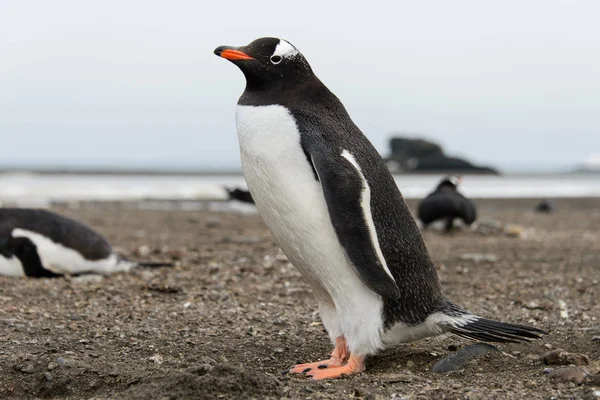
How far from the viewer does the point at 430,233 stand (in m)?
11.7

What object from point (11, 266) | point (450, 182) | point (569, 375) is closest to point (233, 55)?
point (569, 375)

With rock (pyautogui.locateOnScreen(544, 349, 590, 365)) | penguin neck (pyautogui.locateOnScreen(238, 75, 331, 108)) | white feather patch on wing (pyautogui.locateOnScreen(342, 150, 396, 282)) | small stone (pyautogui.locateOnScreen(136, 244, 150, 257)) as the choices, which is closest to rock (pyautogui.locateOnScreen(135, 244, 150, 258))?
small stone (pyautogui.locateOnScreen(136, 244, 150, 257))

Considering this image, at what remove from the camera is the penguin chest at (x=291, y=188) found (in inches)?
139

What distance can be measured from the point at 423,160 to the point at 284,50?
1937 inches

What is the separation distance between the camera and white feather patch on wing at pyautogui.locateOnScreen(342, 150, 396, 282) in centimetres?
348

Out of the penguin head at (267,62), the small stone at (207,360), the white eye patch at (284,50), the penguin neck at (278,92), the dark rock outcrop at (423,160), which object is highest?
the white eye patch at (284,50)

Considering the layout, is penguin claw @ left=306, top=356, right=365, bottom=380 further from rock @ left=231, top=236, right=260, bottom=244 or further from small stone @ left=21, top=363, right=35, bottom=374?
rock @ left=231, top=236, right=260, bottom=244

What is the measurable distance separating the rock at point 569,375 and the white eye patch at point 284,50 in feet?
6.44

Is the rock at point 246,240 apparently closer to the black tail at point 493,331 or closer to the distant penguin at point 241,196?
the black tail at point 493,331

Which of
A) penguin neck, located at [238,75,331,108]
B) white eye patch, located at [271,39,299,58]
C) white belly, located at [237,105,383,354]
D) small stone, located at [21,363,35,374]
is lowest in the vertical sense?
small stone, located at [21,363,35,374]

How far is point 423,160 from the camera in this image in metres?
52.2

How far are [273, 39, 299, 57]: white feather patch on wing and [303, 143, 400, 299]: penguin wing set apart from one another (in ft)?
1.87

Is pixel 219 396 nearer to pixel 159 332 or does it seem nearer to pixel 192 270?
pixel 159 332

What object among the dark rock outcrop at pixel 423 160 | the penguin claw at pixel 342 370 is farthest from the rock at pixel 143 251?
the dark rock outcrop at pixel 423 160
